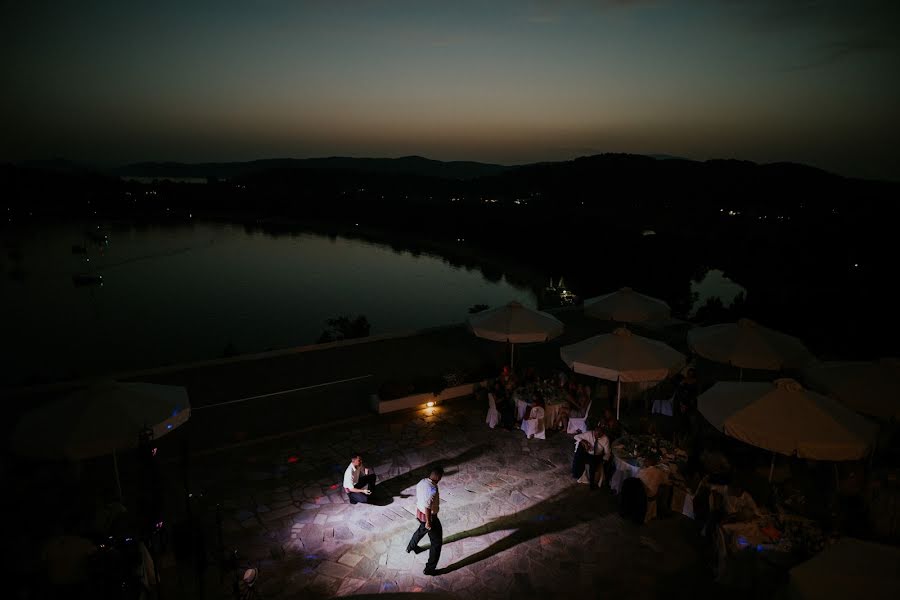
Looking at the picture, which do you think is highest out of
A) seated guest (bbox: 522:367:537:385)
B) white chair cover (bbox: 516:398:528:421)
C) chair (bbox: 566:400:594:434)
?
seated guest (bbox: 522:367:537:385)

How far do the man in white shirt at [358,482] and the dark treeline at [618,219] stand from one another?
14.4 meters

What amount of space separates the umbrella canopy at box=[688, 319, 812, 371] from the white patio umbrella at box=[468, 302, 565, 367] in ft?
9.75

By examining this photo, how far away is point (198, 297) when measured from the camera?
65.7 metres

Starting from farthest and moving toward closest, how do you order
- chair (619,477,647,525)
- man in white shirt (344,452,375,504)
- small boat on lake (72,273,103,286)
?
small boat on lake (72,273,103,286) → man in white shirt (344,452,375,504) → chair (619,477,647,525)

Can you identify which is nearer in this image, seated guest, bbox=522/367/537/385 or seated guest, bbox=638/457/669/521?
seated guest, bbox=638/457/669/521

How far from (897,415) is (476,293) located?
55814 mm

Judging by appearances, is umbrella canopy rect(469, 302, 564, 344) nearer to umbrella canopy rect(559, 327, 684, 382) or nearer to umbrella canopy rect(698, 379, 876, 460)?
umbrella canopy rect(559, 327, 684, 382)

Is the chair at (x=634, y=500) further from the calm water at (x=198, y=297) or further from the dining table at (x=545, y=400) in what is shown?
the calm water at (x=198, y=297)

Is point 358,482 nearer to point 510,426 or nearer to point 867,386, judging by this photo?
point 510,426

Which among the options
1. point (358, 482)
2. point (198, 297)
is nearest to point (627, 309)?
point (358, 482)

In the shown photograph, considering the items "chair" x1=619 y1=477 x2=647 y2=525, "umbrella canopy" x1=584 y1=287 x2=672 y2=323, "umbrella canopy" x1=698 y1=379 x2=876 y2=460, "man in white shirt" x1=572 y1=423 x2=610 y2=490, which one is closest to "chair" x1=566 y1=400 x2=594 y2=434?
"man in white shirt" x1=572 y1=423 x2=610 y2=490

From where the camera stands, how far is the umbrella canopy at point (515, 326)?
10688 mm

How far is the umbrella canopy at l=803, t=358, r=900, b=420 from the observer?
7.87m

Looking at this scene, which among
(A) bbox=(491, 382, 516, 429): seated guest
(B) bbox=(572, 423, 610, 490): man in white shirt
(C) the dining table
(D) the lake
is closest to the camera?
(B) bbox=(572, 423, 610, 490): man in white shirt
